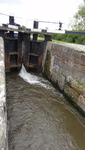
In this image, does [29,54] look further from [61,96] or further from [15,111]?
[15,111]

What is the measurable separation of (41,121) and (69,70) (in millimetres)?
2344

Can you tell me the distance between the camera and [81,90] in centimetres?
397

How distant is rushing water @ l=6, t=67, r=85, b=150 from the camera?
289 cm

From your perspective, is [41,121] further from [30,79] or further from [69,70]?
[30,79]

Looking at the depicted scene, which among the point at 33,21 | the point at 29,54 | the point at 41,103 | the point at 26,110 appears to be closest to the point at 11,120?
the point at 26,110

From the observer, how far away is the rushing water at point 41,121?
289 cm

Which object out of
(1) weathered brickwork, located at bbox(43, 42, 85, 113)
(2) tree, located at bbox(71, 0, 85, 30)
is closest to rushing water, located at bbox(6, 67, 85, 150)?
(1) weathered brickwork, located at bbox(43, 42, 85, 113)

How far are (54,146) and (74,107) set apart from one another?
188 centimetres

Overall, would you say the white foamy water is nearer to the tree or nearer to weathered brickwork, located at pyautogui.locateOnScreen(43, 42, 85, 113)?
weathered brickwork, located at pyautogui.locateOnScreen(43, 42, 85, 113)

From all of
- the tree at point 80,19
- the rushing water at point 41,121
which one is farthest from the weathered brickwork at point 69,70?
the tree at point 80,19

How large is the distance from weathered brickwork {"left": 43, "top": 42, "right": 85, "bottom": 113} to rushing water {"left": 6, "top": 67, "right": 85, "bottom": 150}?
50cm

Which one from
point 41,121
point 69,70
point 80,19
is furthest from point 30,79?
point 80,19

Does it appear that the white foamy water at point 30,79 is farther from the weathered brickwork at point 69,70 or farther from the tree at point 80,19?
the tree at point 80,19

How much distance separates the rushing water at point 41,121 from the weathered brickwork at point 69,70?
0.50m
